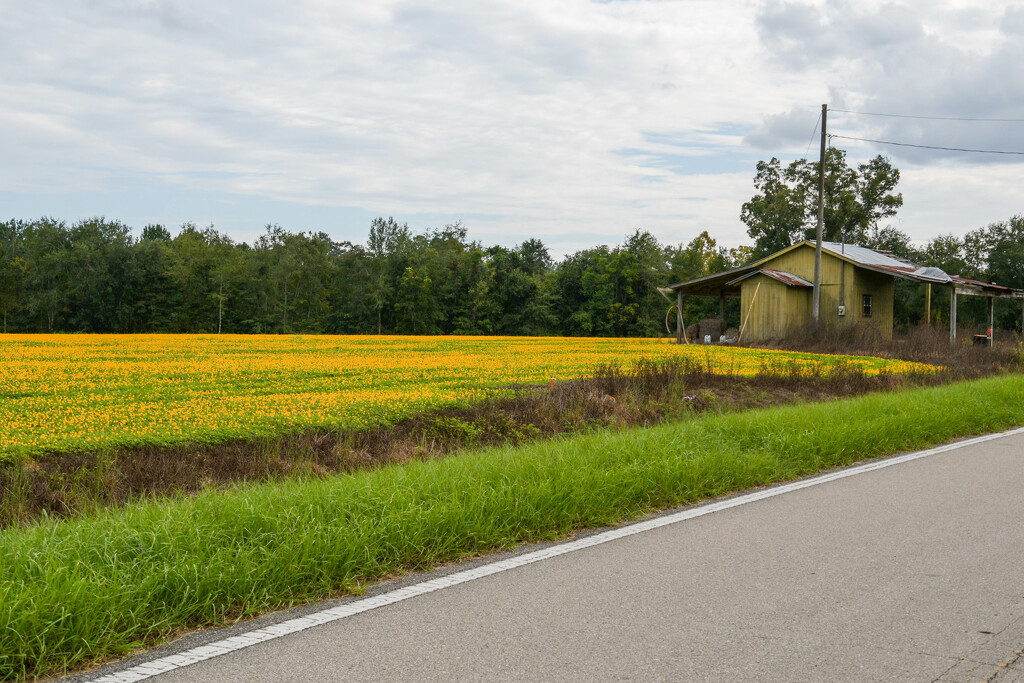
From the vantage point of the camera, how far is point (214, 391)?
15188 mm

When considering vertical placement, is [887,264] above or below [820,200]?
below

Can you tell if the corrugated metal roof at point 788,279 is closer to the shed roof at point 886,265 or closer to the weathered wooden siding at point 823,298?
the weathered wooden siding at point 823,298

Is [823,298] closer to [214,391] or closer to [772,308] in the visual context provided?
[772,308]

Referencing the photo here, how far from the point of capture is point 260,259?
81062mm

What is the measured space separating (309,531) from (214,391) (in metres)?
10.7

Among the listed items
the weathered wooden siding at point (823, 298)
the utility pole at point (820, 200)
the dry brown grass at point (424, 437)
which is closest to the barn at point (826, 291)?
the weathered wooden siding at point (823, 298)

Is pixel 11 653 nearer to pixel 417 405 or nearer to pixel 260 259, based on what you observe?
pixel 417 405

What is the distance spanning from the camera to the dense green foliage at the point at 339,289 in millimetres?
71125

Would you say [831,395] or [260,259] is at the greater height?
[260,259]

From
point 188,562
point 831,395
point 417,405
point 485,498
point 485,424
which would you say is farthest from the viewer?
point 831,395

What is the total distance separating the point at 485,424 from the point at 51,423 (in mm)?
5463

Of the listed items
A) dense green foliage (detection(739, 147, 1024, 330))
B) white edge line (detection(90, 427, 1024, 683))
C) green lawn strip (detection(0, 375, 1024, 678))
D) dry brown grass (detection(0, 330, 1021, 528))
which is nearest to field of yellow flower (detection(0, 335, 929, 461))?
dry brown grass (detection(0, 330, 1021, 528))

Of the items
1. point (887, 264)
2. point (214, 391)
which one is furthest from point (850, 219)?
point (214, 391)

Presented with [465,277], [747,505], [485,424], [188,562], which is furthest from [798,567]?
[465,277]
